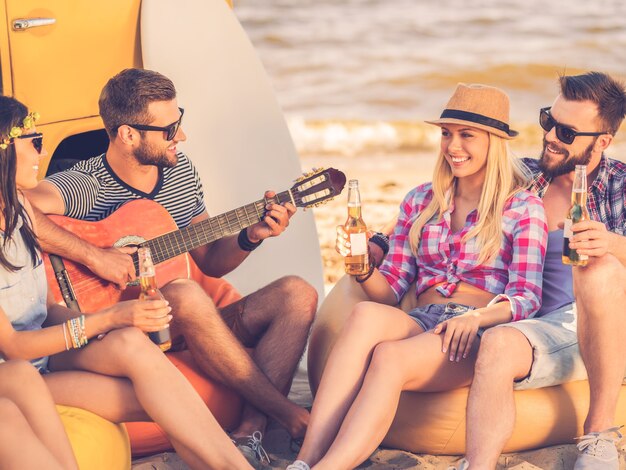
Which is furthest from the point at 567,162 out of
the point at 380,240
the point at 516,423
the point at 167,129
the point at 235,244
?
the point at 167,129

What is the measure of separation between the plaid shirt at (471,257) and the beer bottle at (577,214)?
0.23 meters

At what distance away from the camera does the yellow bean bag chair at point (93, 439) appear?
3.67 meters

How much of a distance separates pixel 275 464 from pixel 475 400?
868mm

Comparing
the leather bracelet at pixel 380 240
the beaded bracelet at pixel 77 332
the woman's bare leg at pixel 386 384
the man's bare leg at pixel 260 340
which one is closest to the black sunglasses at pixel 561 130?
the leather bracelet at pixel 380 240

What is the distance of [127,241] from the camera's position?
466cm

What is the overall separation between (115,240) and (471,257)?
1485 millimetres

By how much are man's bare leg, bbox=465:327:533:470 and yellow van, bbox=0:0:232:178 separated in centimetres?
255

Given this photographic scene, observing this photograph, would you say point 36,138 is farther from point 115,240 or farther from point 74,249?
point 115,240

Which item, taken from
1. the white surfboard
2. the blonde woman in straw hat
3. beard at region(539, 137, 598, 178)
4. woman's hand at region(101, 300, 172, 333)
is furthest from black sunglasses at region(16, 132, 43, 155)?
beard at region(539, 137, 598, 178)

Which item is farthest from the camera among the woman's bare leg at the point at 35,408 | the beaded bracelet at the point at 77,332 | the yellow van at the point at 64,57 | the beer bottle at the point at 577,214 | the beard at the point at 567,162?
the yellow van at the point at 64,57

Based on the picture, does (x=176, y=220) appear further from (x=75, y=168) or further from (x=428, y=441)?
(x=428, y=441)

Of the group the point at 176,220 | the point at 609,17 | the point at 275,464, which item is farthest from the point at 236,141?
the point at 609,17

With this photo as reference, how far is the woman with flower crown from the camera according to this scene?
369 centimetres

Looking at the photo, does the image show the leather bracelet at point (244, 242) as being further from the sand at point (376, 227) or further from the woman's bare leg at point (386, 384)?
the woman's bare leg at point (386, 384)
